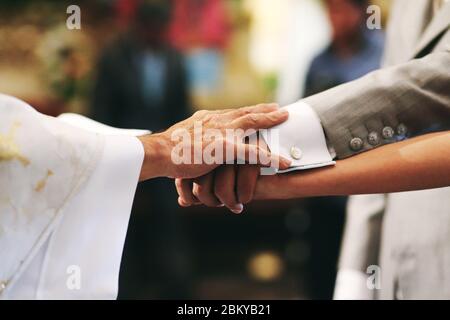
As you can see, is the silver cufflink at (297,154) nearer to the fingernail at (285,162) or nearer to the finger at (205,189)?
the fingernail at (285,162)

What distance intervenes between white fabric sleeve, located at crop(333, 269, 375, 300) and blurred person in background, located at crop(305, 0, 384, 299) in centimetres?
118

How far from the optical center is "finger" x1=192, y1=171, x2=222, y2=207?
150cm

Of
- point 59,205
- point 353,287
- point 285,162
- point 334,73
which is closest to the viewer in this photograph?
point 59,205

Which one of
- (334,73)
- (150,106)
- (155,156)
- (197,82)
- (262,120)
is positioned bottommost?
(155,156)

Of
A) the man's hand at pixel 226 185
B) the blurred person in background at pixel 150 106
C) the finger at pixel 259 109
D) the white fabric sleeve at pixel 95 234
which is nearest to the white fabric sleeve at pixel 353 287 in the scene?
the man's hand at pixel 226 185

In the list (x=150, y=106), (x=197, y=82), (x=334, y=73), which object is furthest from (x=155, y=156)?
(x=197, y=82)

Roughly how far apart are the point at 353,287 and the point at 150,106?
1888 millimetres

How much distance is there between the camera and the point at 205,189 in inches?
59.2

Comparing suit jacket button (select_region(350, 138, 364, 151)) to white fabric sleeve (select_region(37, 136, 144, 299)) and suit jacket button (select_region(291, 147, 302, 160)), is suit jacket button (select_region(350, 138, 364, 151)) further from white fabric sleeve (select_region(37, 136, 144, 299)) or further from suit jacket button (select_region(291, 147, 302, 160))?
white fabric sleeve (select_region(37, 136, 144, 299))

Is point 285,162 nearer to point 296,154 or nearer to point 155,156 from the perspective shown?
point 296,154

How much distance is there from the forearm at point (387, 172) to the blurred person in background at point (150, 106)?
2.06m

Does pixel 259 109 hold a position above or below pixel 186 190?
above

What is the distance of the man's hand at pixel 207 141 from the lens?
1.36m

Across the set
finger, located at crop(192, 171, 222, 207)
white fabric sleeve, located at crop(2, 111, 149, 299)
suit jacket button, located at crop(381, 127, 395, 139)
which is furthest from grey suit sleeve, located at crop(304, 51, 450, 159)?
white fabric sleeve, located at crop(2, 111, 149, 299)
